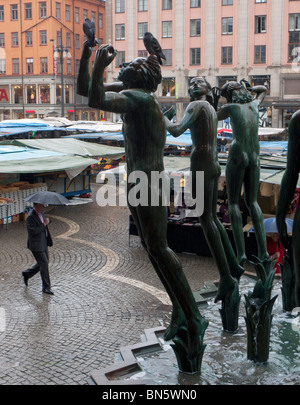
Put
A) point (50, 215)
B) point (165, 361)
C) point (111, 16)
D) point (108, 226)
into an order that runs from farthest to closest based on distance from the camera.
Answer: point (111, 16) < point (50, 215) < point (108, 226) < point (165, 361)

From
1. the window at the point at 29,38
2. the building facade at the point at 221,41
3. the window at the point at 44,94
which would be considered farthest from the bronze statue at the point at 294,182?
the window at the point at 29,38

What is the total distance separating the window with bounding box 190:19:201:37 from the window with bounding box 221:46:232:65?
10.2 ft

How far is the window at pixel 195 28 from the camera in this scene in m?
55.6

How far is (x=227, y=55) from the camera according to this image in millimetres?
54938

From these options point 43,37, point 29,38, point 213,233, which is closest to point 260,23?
point 43,37

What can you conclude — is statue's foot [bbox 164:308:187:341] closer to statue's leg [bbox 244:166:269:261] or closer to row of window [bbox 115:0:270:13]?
statue's leg [bbox 244:166:269:261]

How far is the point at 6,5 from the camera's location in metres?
69.2

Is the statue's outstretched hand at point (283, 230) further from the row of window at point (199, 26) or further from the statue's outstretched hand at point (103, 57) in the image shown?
the row of window at point (199, 26)

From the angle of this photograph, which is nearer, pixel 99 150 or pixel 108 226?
pixel 108 226

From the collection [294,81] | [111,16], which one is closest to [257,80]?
[294,81]

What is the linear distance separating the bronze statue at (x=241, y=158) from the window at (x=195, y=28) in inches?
1987

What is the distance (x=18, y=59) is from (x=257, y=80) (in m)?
31.6

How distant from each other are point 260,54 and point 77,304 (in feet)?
160
